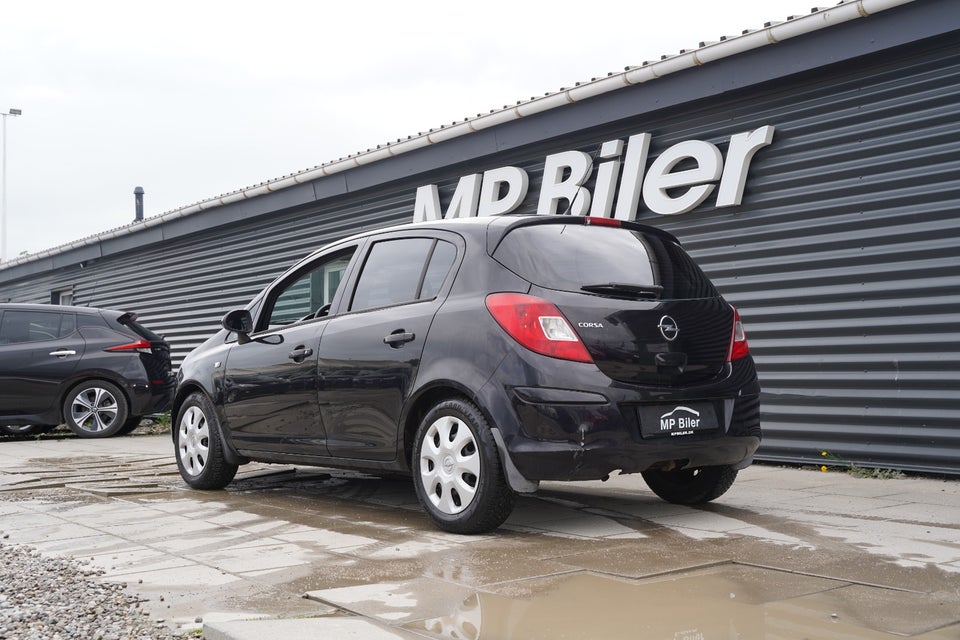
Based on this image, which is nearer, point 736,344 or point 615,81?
point 736,344

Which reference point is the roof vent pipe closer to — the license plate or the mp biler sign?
the mp biler sign

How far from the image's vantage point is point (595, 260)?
4.96m

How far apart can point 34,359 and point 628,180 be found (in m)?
7.47

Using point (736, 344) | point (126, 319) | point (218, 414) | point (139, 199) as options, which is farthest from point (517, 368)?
point (139, 199)

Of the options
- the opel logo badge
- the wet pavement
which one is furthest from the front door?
the opel logo badge

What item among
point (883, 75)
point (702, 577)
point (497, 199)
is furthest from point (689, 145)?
point (702, 577)

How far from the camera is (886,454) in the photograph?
708 centimetres

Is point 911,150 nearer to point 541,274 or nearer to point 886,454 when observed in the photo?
point 886,454

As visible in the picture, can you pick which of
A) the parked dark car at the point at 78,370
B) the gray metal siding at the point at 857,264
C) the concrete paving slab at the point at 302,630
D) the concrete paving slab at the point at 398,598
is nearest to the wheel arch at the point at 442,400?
the concrete paving slab at the point at 398,598

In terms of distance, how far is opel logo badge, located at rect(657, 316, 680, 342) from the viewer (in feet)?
15.7

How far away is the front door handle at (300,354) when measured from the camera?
19.2 ft

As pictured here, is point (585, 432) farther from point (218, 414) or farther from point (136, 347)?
point (136, 347)

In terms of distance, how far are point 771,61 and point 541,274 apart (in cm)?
409

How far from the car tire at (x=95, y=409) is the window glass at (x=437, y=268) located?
8.27m
